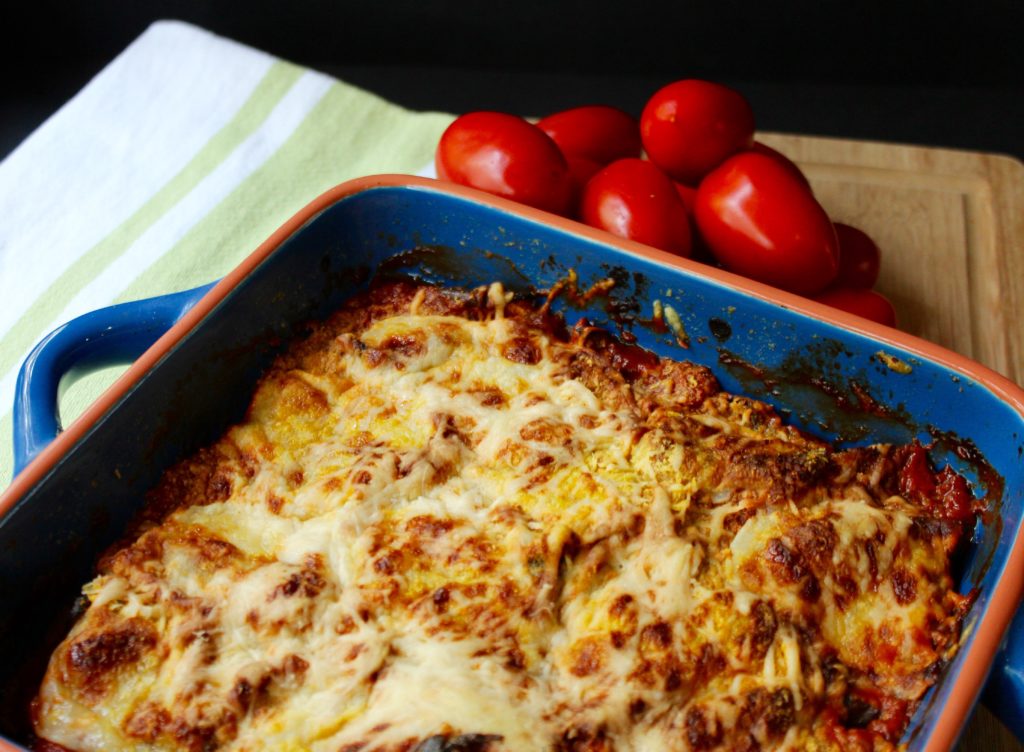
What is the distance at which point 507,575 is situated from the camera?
160cm

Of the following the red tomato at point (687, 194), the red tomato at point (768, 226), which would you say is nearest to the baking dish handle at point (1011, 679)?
the red tomato at point (768, 226)

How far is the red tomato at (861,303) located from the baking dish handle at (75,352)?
1.28 meters

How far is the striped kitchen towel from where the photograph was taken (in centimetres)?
246

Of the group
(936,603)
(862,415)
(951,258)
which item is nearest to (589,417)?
(862,415)

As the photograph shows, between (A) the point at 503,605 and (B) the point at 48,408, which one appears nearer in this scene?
(A) the point at 503,605

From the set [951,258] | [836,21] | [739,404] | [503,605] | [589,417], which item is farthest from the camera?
[836,21]

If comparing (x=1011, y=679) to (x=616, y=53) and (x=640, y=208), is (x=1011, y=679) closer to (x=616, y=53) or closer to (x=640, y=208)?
(x=640, y=208)

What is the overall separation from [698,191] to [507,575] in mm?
1033

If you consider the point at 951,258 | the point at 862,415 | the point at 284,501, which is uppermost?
the point at 284,501

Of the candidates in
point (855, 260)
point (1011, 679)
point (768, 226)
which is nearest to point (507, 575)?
point (1011, 679)

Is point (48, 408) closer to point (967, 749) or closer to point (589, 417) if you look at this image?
point (589, 417)

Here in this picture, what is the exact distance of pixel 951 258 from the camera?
256 centimetres

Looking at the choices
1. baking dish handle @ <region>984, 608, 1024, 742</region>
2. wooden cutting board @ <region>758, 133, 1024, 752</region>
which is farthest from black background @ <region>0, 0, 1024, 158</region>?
baking dish handle @ <region>984, 608, 1024, 742</region>

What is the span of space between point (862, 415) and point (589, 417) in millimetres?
491
